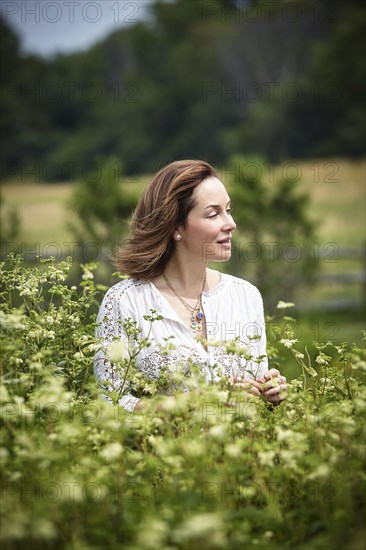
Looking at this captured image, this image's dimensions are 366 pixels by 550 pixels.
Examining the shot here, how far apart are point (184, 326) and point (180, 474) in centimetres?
120

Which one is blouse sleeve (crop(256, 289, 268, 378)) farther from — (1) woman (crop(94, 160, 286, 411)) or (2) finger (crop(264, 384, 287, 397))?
(2) finger (crop(264, 384, 287, 397))

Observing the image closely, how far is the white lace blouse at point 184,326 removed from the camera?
3064 mm

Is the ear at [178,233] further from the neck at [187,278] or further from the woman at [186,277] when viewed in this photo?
the neck at [187,278]

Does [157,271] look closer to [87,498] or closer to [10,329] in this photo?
[10,329]

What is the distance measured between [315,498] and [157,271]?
1603 mm

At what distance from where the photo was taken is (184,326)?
321 centimetres

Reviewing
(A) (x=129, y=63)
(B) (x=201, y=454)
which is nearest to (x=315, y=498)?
(B) (x=201, y=454)

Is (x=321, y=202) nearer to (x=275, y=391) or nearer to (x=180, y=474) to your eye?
(x=275, y=391)

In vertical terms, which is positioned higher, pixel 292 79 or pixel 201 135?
pixel 292 79

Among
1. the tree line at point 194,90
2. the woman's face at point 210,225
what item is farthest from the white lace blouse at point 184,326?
the tree line at point 194,90

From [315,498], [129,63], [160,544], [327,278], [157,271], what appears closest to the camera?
[160,544]

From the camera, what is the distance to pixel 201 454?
183cm

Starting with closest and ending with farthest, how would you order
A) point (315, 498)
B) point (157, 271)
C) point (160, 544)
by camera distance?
point (160, 544) → point (315, 498) → point (157, 271)

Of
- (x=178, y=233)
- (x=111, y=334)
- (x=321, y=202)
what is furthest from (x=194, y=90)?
(x=111, y=334)
